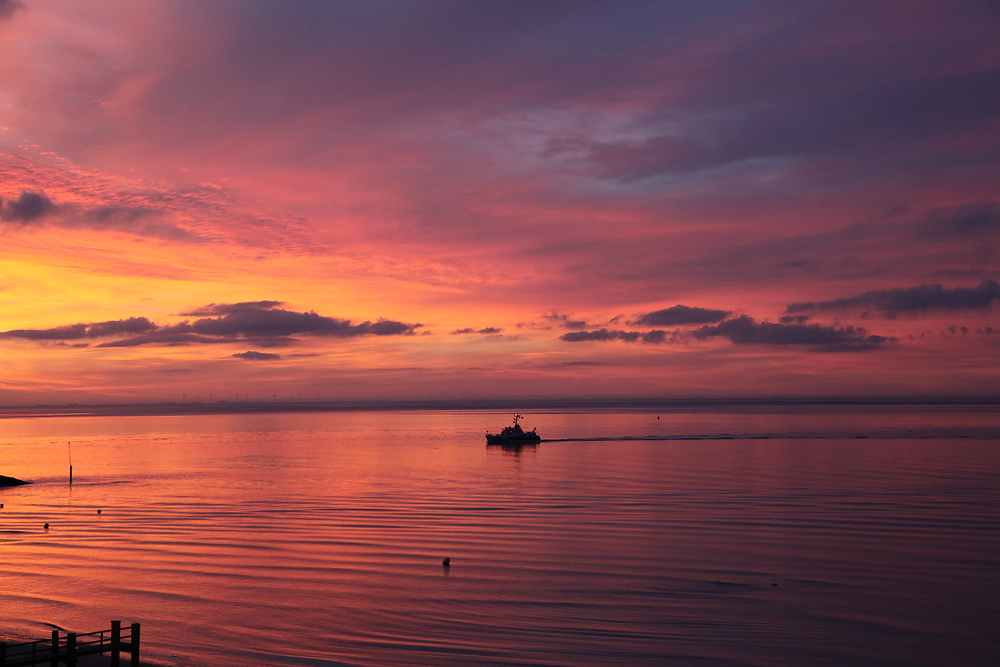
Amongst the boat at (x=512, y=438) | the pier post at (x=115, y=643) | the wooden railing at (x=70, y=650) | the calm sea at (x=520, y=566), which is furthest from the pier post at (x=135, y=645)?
the boat at (x=512, y=438)

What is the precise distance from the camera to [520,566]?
34062 mm

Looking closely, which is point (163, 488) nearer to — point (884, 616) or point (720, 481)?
point (720, 481)

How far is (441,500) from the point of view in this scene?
56.3 meters

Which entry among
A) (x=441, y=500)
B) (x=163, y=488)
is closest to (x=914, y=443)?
(x=441, y=500)

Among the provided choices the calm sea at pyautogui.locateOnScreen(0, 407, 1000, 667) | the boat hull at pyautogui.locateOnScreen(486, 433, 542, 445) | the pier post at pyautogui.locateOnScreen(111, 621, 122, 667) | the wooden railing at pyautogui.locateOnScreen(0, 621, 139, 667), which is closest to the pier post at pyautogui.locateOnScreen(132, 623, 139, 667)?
the wooden railing at pyautogui.locateOnScreen(0, 621, 139, 667)

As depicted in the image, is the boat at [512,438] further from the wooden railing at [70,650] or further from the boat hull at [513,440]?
the wooden railing at [70,650]

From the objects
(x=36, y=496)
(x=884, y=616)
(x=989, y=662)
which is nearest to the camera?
(x=989, y=662)

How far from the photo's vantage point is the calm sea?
24.4 m

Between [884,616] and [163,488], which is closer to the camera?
[884,616]

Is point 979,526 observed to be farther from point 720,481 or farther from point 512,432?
point 512,432

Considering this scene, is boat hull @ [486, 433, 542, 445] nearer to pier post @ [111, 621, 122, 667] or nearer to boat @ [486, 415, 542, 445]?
boat @ [486, 415, 542, 445]

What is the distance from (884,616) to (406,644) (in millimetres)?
17618

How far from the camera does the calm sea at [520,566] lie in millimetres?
24391

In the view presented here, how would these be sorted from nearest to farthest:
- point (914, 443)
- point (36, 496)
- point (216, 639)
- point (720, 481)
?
point (216, 639) < point (36, 496) < point (720, 481) < point (914, 443)
